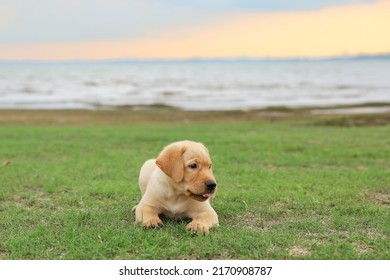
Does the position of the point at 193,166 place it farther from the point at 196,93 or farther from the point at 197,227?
the point at 196,93

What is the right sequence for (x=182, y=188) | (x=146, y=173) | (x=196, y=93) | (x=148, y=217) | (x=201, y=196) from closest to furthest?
1. (x=201, y=196)
2. (x=182, y=188)
3. (x=148, y=217)
4. (x=146, y=173)
5. (x=196, y=93)

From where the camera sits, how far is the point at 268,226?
6598mm

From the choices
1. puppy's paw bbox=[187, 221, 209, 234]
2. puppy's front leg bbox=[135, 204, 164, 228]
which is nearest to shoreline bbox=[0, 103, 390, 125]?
puppy's front leg bbox=[135, 204, 164, 228]

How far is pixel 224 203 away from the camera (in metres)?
7.78

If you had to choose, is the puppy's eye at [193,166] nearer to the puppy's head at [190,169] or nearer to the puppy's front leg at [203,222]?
the puppy's head at [190,169]

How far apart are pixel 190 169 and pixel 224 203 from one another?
6.45 ft

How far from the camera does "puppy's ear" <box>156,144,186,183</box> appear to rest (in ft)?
19.5

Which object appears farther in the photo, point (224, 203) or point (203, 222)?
point (224, 203)

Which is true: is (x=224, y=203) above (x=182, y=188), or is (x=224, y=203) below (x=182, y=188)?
below

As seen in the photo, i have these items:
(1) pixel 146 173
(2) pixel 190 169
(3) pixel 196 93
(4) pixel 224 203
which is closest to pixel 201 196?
(2) pixel 190 169

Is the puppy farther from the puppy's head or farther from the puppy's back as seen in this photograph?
the puppy's back

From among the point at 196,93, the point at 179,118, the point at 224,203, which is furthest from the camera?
the point at 196,93

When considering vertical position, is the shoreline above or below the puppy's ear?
below
